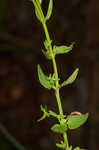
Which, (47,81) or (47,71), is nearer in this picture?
(47,81)

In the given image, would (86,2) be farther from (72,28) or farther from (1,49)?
(1,49)

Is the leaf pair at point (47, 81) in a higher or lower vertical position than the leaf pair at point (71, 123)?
higher

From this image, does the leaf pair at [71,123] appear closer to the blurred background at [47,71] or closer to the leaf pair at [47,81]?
the leaf pair at [47,81]

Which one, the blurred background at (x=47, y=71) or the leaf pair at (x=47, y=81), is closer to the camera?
the leaf pair at (x=47, y=81)

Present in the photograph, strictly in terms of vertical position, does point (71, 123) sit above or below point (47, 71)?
above

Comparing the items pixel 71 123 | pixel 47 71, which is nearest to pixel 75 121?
pixel 71 123

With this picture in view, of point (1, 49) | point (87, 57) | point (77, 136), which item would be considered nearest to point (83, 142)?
point (77, 136)

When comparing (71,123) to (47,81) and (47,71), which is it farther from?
(47,71)

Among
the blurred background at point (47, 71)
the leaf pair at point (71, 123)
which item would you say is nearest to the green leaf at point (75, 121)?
the leaf pair at point (71, 123)
